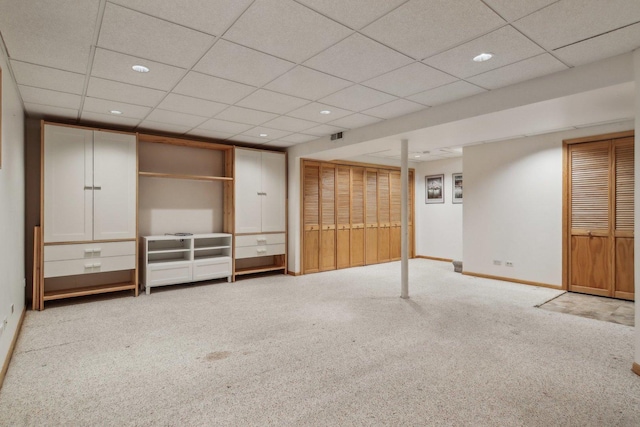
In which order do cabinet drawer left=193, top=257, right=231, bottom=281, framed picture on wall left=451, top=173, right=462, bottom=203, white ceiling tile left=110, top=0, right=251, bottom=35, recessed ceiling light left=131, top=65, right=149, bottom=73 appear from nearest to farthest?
1. white ceiling tile left=110, top=0, right=251, bottom=35
2. recessed ceiling light left=131, top=65, right=149, bottom=73
3. cabinet drawer left=193, top=257, right=231, bottom=281
4. framed picture on wall left=451, top=173, right=462, bottom=203

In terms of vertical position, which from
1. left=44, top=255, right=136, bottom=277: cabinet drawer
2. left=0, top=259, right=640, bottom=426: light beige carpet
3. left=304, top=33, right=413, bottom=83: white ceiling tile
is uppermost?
left=304, top=33, right=413, bottom=83: white ceiling tile

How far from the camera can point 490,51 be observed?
2799mm

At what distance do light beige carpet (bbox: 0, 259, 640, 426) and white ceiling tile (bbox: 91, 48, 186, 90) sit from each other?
256 centimetres

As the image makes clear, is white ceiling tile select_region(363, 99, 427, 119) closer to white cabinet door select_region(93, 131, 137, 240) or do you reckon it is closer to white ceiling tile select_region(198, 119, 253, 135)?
white ceiling tile select_region(198, 119, 253, 135)

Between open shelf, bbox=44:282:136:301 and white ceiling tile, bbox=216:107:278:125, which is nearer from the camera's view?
white ceiling tile, bbox=216:107:278:125

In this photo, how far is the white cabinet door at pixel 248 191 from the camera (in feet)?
20.6

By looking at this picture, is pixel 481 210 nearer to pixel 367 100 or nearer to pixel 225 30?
pixel 367 100

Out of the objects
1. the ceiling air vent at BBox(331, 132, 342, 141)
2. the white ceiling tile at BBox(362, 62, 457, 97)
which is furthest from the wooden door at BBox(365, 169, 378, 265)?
the white ceiling tile at BBox(362, 62, 457, 97)

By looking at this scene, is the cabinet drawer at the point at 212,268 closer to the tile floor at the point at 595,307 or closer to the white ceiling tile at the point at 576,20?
the tile floor at the point at 595,307

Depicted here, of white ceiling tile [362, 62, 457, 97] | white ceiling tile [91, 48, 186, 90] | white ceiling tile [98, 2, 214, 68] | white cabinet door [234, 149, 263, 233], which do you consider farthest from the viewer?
white cabinet door [234, 149, 263, 233]

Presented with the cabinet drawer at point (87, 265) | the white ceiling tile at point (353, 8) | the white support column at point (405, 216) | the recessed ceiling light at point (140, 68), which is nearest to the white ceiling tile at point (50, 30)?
the recessed ceiling light at point (140, 68)

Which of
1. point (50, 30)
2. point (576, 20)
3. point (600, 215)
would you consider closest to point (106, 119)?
point (50, 30)

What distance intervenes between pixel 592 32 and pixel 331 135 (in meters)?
3.79

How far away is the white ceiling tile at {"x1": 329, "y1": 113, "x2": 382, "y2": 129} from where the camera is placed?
474 cm
